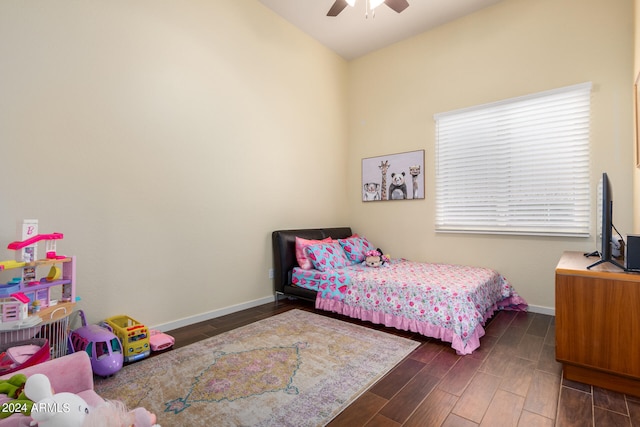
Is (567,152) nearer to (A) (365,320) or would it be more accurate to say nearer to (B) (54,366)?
(A) (365,320)

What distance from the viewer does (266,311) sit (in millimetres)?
3361

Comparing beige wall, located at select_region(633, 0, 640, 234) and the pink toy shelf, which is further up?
beige wall, located at select_region(633, 0, 640, 234)

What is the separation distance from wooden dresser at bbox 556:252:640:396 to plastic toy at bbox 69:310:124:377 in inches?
115

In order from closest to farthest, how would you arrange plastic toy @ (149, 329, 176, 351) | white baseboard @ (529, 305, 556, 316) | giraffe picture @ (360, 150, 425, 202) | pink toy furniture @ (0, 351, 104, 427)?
pink toy furniture @ (0, 351, 104, 427), plastic toy @ (149, 329, 176, 351), white baseboard @ (529, 305, 556, 316), giraffe picture @ (360, 150, 425, 202)

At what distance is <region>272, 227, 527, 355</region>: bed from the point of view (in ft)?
8.21

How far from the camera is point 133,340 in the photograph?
219cm

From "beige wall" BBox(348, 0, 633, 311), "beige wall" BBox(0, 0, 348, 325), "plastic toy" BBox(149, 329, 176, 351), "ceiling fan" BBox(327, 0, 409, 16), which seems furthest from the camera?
"beige wall" BBox(348, 0, 633, 311)

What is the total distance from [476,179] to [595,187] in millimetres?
1089

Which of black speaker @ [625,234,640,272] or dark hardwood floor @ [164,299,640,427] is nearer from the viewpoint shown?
dark hardwood floor @ [164,299,640,427]

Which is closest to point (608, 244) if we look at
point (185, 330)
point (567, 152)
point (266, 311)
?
point (567, 152)

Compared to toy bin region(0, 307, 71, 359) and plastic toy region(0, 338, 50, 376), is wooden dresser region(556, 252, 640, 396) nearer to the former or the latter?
plastic toy region(0, 338, 50, 376)

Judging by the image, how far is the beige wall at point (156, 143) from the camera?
82.6 inches

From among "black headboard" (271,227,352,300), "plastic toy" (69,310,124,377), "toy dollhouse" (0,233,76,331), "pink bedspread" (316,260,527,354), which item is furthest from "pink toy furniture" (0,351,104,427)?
"black headboard" (271,227,352,300)

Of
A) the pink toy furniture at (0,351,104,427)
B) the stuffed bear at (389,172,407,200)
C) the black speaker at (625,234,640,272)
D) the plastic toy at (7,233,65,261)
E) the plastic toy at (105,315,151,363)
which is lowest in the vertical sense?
the plastic toy at (105,315,151,363)
